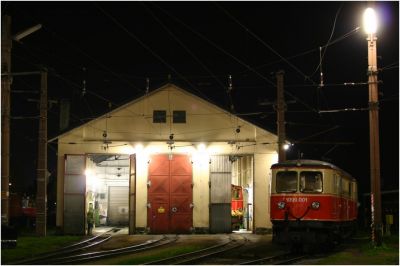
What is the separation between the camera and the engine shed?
31766 millimetres

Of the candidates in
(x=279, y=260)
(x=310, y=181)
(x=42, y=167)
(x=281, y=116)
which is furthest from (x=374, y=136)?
(x=42, y=167)

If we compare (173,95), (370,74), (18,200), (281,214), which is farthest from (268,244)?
(18,200)

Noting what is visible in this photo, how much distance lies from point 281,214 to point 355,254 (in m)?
2.70

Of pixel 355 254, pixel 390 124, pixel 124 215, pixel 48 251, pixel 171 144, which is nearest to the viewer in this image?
pixel 355 254

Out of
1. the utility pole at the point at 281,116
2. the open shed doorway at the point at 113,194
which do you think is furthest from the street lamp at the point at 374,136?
the open shed doorway at the point at 113,194

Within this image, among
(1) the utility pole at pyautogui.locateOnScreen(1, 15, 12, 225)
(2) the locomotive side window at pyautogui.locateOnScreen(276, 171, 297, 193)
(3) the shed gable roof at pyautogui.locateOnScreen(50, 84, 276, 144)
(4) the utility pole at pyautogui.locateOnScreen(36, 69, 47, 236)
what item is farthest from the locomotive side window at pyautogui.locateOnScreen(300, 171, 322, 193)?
(4) the utility pole at pyautogui.locateOnScreen(36, 69, 47, 236)

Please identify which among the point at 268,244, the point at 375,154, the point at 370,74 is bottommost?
the point at 268,244

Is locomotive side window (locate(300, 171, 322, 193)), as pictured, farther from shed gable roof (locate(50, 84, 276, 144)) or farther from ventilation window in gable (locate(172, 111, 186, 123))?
ventilation window in gable (locate(172, 111, 186, 123))

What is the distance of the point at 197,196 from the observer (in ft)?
105

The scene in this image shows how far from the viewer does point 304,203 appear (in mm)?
20141

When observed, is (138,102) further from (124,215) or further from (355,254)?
(355,254)

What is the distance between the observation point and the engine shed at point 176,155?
31766mm

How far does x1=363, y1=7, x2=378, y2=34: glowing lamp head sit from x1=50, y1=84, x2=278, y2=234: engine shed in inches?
519

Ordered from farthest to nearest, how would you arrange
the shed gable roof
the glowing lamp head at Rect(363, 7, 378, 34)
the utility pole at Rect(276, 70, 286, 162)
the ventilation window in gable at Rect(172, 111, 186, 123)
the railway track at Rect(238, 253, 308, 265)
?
the ventilation window in gable at Rect(172, 111, 186, 123)
the shed gable roof
the utility pole at Rect(276, 70, 286, 162)
the glowing lamp head at Rect(363, 7, 378, 34)
the railway track at Rect(238, 253, 308, 265)
